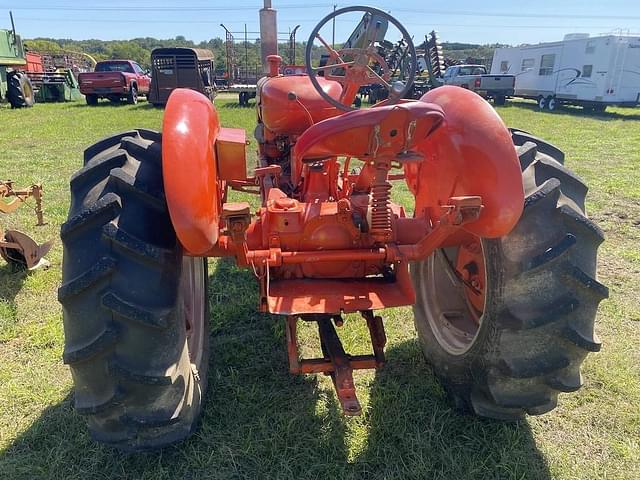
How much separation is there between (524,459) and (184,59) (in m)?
17.2

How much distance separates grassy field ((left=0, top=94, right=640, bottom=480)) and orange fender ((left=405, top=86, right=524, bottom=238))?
3.49 ft

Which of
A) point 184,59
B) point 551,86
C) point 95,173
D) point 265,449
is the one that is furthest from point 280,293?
point 551,86

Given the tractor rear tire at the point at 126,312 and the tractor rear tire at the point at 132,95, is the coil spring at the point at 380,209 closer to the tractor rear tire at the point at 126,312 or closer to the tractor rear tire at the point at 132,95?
the tractor rear tire at the point at 126,312

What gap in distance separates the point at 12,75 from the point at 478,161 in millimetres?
18855

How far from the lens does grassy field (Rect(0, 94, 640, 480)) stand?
2.28 metres

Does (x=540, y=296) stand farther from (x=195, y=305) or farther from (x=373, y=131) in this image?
(x=195, y=305)

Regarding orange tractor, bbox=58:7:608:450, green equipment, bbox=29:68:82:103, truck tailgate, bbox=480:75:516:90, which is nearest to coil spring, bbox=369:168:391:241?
orange tractor, bbox=58:7:608:450

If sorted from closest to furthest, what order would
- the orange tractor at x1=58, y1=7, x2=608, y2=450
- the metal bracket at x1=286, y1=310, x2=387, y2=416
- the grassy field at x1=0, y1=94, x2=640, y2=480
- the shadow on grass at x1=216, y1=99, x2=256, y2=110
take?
the orange tractor at x1=58, y1=7, x2=608, y2=450 → the metal bracket at x1=286, y1=310, x2=387, y2=416 → the grassy field at x1=0, y1=94, x2=640, y2=480 → the shadow on grass at x1=216, y1=99, x2=256, y2=110

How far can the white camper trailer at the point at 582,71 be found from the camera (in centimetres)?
1852

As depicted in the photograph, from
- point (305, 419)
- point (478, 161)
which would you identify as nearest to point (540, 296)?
point (478, 161)

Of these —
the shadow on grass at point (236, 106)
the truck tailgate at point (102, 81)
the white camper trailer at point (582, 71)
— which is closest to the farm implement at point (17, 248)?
the shadow on grass at point (236, 106)

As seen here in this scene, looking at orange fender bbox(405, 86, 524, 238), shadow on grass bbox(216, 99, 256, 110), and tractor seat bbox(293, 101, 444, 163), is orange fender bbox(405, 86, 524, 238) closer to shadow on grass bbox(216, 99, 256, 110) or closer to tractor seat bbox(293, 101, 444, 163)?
tractor seat bbox(293, 101, 444, 163)

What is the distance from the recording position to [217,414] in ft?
8.48

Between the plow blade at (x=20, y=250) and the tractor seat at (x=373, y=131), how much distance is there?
9.78 feet
